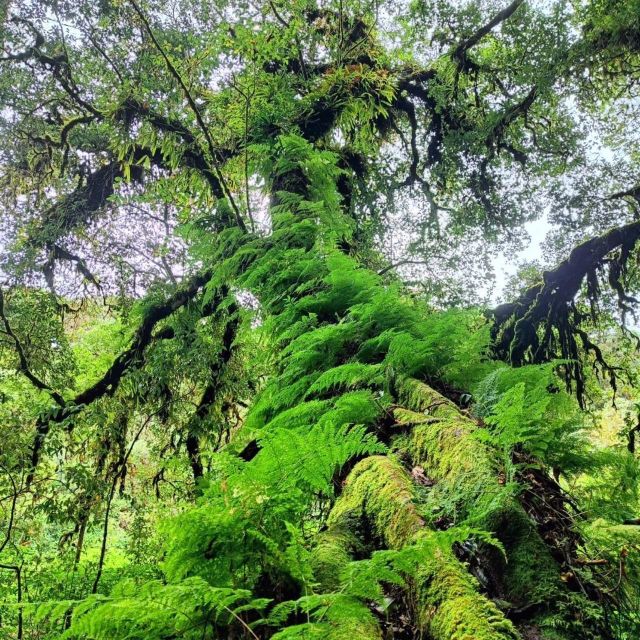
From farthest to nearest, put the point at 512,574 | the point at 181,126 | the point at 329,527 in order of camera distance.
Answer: the point at 181,126, the point at 329,527, the point at 512,574

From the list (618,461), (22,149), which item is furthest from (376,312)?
(22,149)

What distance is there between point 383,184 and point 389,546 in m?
8.61

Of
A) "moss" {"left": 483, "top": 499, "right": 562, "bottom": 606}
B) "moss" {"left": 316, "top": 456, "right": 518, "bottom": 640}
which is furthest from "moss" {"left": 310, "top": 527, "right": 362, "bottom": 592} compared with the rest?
"moss" {"left": 483, "top": 499, "right": 562, "bottom": 606}

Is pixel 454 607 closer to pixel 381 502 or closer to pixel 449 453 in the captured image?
pixel 381 502

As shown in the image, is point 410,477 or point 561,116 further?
point 561,116

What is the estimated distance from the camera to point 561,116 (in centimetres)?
914

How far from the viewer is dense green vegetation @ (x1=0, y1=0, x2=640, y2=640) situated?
1384mm

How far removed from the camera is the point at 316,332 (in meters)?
3.05

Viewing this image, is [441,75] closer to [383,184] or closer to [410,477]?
[383,184]

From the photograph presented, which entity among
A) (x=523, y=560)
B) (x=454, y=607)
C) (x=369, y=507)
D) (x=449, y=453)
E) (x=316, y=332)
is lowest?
(x=454, y=607)

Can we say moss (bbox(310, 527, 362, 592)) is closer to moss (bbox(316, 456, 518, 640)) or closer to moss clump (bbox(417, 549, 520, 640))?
moss (bbox(316, 456, 518, 640))

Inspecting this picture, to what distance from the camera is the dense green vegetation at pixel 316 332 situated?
4.54ft

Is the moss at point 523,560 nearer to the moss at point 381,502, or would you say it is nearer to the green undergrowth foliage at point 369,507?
the green undergrowth foliage at point 369,507

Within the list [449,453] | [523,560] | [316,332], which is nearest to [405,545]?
[523,560]
